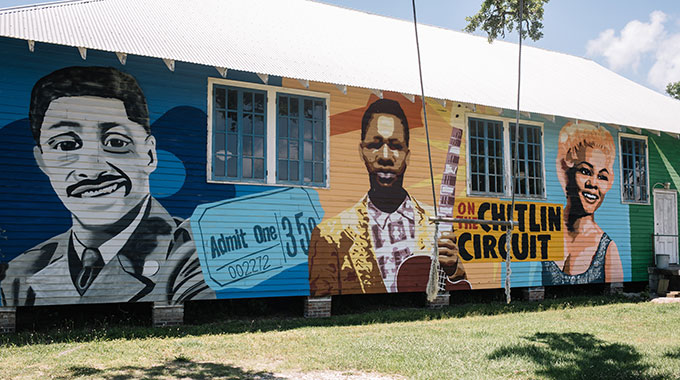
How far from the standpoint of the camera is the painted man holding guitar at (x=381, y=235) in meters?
10.8

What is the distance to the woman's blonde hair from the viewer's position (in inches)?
540

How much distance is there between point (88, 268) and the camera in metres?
8.91

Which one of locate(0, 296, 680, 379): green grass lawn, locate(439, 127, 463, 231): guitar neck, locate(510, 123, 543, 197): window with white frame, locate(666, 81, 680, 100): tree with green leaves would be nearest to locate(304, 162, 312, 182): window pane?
locate(0, 296, 680, 379): green grass lawn

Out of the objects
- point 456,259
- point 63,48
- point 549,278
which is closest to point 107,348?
point 63,48

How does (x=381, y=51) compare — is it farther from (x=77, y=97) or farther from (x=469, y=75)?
(x=77, y=97)

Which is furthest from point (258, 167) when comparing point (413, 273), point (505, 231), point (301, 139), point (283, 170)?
point (505, 231)

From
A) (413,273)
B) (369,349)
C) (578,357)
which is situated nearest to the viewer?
(578,357)

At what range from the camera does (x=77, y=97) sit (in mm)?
9047

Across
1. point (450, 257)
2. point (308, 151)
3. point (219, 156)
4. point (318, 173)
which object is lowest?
point (450, 257)

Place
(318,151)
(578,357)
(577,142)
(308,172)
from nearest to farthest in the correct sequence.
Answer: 1. (578,357)
2. (308,172)
3. (318,151)
4. (577,142)

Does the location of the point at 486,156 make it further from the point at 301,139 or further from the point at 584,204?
the point at 301,139

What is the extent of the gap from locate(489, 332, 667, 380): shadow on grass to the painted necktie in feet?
18.9

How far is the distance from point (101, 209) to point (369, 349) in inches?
179

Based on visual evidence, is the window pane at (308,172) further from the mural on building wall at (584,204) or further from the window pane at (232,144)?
the mural on building wall at (584,204)
